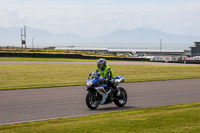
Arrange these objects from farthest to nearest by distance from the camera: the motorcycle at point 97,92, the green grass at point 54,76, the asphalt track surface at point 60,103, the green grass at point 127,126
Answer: the green grass at point 54,76 → the motorcycle at point 97,92 → the asphalt track surface at point 60,103 → the green grass at point 127,126

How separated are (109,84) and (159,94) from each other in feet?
17.6

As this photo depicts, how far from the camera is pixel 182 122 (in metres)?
10.2

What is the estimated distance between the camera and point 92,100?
14539mm

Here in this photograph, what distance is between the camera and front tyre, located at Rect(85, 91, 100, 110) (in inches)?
564

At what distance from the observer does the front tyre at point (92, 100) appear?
564 inches

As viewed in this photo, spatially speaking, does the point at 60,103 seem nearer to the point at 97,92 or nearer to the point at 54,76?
the point at 97,92

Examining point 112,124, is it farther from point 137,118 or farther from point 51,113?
point 51,113

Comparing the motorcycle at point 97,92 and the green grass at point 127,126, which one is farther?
the motorcycle at point 97,92

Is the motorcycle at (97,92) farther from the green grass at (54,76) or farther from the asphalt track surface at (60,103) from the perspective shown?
the green grass at (54,76)

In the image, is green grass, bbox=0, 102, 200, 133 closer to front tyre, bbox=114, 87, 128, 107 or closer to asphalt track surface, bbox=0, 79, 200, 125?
asphalt track surface, bbox=0, 79, 200, 125

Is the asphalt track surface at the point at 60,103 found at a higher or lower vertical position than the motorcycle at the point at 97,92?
lower

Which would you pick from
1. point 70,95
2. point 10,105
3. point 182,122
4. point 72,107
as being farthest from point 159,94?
point 182,122

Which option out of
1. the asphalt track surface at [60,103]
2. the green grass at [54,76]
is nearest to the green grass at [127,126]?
the asphalt track surface at [60,103]

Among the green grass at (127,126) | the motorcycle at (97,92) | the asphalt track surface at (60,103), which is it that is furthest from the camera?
the motorcycle at (97,92)
